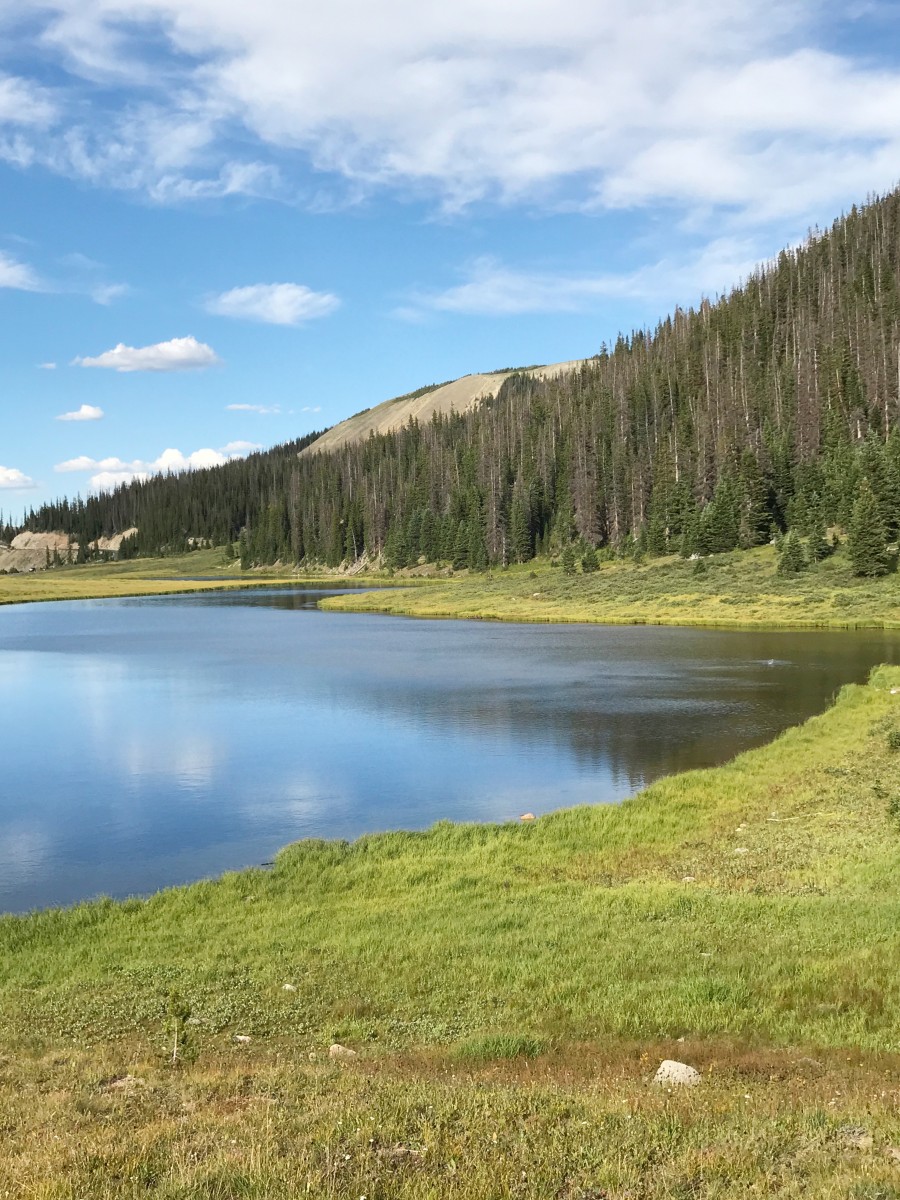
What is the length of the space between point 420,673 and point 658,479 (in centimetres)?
8471

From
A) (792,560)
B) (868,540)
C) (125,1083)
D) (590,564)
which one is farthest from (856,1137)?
(590,564)

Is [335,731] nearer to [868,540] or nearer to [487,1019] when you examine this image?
[487,1019]

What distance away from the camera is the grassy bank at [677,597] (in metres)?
73.9

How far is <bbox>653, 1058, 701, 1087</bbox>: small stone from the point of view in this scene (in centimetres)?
1012

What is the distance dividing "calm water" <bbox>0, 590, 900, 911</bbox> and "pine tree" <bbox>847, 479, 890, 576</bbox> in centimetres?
1746

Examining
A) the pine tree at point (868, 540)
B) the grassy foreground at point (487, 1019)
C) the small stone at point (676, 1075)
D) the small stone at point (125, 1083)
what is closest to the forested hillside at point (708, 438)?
the pine tree at point (868, 540)

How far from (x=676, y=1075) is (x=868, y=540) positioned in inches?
3044

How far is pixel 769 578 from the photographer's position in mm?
87812

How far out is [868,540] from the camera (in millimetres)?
79750

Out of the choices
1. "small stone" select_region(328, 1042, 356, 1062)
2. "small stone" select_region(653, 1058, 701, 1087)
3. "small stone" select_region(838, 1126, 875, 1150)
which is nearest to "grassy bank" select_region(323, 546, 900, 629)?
"small stone" select_region(653, 1058, 701, 1087)

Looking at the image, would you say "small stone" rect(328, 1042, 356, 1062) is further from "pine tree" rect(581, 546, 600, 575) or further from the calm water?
"pine tree" rect(581, 546, 600, 575)

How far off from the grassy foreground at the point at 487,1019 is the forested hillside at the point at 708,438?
7554cm

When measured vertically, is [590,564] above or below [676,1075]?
above

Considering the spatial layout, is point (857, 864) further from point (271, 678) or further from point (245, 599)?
point (245, 599)
